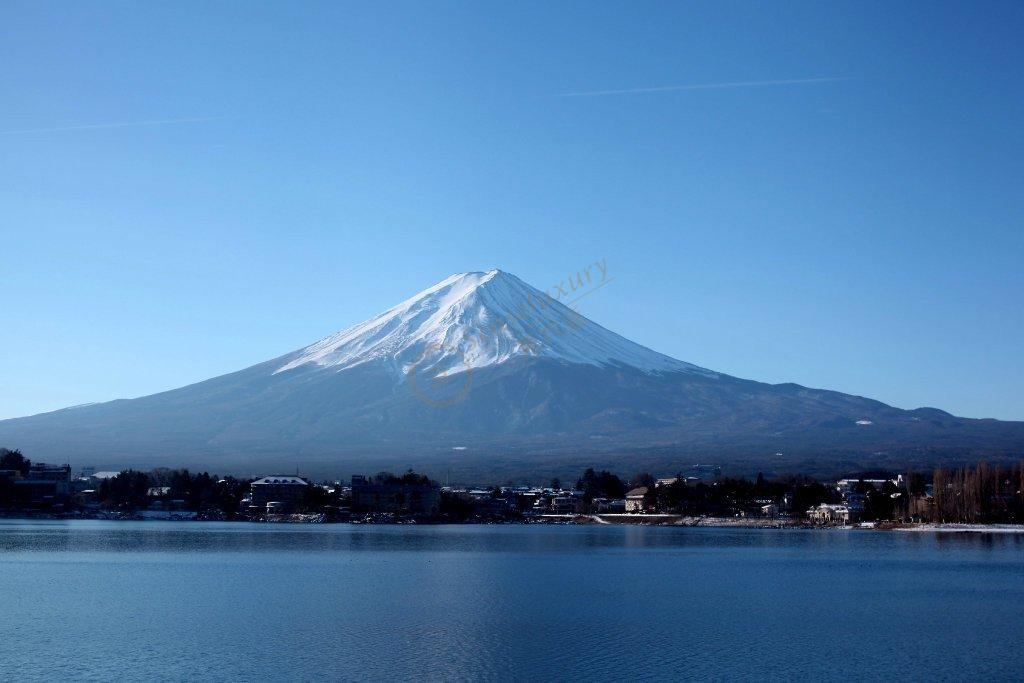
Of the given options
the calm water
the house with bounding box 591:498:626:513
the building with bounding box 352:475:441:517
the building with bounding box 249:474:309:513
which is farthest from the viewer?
the house with bounding box 591:498:626:513

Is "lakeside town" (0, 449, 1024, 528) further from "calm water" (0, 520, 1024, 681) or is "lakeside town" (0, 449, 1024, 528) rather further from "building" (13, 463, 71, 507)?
"calm water" (0, 520, 1024, 681)

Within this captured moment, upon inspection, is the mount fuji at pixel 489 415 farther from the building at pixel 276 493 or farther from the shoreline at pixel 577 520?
the shoreline at pixel 577 520

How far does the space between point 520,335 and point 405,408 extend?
20.3 metres

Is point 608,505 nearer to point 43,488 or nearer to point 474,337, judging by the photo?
point 43,488

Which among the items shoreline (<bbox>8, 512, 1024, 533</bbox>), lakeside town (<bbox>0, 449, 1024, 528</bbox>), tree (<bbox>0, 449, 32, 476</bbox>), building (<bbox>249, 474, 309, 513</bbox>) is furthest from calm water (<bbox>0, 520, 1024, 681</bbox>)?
tree (<bbox>0, 449, 32, 476</bbox>)

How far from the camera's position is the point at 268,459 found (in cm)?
10594

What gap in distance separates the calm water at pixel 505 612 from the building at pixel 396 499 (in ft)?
79.3

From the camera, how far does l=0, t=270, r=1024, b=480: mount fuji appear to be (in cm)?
10925

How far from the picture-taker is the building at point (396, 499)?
6794 centimetres

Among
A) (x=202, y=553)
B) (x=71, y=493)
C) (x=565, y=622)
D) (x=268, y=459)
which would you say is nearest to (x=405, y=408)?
(x=268, y=459)

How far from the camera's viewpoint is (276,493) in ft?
233

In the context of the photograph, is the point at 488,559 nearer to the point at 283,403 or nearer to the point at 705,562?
the point at 705,562

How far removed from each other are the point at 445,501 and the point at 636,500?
12.8 m

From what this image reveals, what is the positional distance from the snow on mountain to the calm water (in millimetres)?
88813
